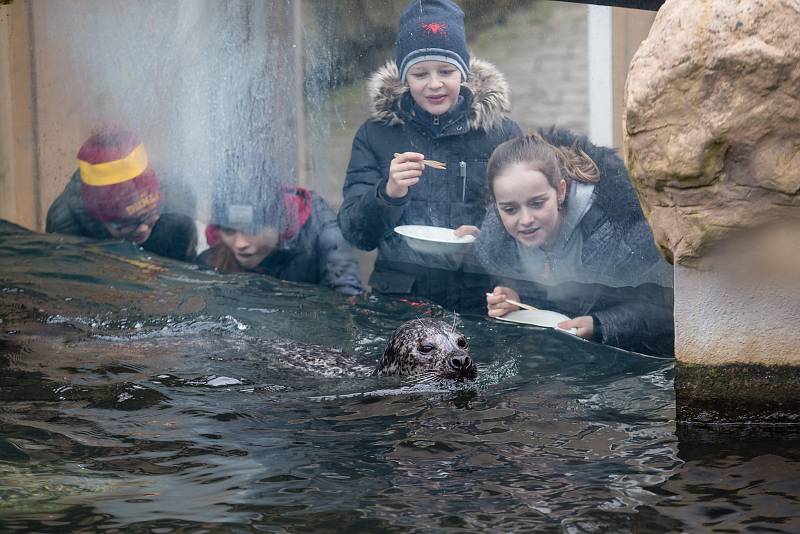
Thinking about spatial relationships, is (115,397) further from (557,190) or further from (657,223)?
(557,190)

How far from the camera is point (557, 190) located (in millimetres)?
7996

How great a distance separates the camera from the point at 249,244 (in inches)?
362

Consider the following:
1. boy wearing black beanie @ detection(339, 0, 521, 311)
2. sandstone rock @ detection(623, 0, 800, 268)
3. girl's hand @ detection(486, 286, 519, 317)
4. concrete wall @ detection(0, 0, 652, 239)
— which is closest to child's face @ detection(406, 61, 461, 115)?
boy wearing black beanie @ detection(339, 0, 521, 311)

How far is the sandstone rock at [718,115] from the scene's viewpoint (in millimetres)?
3850

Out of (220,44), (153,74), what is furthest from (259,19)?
(153,74)

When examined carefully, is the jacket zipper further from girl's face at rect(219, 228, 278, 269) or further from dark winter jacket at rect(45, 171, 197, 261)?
dark winter jacket at rect(45, 171, 197, 261)

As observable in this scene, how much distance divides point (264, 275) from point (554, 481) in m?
5.74

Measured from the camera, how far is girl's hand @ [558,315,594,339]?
7.80 metres

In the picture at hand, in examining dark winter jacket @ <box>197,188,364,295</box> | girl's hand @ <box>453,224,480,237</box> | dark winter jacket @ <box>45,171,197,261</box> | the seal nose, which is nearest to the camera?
the seal nose

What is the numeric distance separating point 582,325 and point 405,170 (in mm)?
2034

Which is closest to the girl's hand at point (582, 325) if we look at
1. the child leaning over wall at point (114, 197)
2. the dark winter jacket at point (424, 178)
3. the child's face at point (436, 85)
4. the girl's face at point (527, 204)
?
the girl's face at point (527, 204)

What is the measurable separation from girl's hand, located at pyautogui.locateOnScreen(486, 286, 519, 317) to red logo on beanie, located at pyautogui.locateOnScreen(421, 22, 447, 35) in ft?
7.48

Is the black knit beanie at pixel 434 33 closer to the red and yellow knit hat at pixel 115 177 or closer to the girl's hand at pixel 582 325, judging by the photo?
the girl's hand at pixel 582 325

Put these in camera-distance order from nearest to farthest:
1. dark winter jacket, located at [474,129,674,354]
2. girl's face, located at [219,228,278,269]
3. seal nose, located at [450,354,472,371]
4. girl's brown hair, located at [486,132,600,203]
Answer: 1. seal nose, located at [450,354,472,371]
2. dark winter jacket, located at [474,129,674,354]
3. girl's brown hair, located at [486,132,600,203]
4. girl's face, located at [219,228,278,269]
